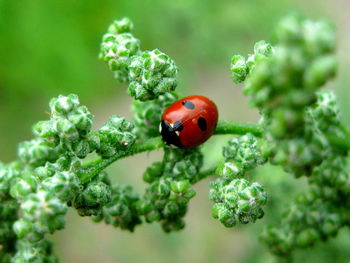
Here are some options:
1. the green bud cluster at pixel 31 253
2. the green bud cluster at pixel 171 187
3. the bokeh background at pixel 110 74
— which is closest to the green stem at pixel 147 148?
the green bud cluster at pixel 171 187

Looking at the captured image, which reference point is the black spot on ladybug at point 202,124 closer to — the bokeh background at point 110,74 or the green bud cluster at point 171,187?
the green bud cluster at point 171,187

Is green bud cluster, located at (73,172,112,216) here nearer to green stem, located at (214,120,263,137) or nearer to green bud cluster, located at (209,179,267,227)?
green bud cluster, located at (209,179,267,227)

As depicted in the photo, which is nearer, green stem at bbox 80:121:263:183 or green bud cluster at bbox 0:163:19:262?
green stem at bbox 80:121:263:183

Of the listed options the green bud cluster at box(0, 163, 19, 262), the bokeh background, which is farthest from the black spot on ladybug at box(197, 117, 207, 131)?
the bokeh background

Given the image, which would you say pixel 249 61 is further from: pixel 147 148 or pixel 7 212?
pixel 7 212

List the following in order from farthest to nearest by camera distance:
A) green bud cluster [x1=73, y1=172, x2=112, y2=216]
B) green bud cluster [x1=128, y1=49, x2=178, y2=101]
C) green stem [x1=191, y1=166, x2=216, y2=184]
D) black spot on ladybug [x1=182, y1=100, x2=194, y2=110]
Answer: black spot on ladybug [x1=182, y1=100, x2=194, y2=110]
green stem [x1=191, y1=166, x2=216, y2=184]
green bud cluster [x1=128, y1=49, x2=178, y2=101]
green bud cluster [x1=73, y1=172, x2=112, y2=216]

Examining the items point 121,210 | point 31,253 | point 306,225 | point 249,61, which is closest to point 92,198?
point 121,210
